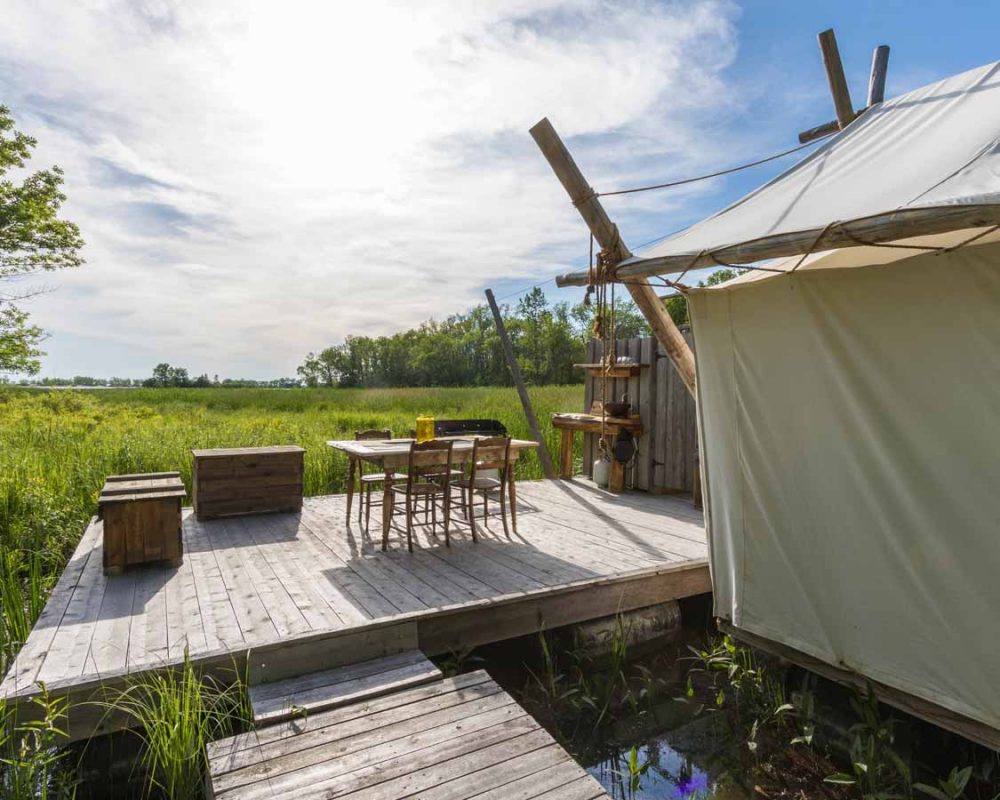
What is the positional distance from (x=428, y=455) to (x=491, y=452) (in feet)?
1.80

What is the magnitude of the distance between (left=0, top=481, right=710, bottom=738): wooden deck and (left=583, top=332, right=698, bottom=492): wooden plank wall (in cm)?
107

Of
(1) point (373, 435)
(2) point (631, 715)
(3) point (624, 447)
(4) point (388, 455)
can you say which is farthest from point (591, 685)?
(3) point (624, 447)

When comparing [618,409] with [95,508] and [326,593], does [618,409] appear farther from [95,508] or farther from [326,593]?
[95,508]

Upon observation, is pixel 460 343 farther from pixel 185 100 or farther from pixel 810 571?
pixel 810 571

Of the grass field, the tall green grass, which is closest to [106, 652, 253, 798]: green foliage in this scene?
the tall green grass

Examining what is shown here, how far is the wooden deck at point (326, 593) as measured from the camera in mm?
2623

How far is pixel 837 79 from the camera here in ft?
12.5

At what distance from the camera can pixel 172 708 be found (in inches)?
87.8

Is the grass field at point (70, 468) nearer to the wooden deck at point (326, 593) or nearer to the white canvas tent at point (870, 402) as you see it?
the wooden deck at point (326, 593)

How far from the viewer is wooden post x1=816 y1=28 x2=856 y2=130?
3793mm

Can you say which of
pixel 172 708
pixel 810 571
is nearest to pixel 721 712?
pixel 810 571

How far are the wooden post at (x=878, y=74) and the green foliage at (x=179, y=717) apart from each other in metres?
4.74

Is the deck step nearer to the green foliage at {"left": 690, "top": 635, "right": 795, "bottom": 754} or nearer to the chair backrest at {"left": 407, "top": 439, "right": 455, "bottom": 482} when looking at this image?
the chair backrest at {"left": 407, "top": 439, "right": 455, "bottom": 482}

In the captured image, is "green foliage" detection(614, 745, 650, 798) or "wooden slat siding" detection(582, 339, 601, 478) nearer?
"green foliage" detection(614, 745, 650, 798)
